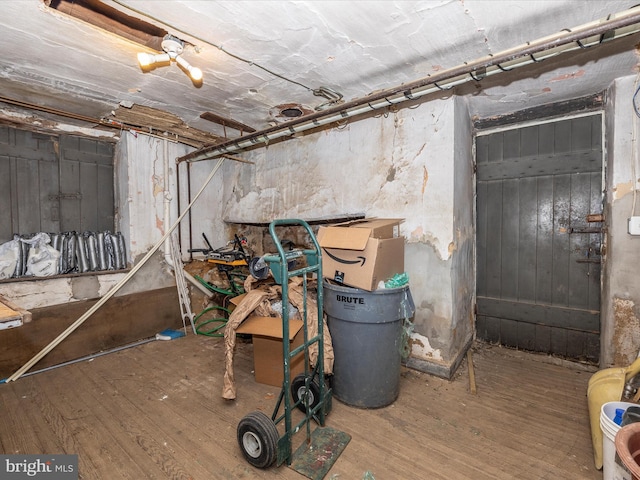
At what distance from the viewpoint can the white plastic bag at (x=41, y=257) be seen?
3105 millimetres

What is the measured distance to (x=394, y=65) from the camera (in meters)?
2.29

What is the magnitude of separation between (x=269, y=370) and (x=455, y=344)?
172 cm

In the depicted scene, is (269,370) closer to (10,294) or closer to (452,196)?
(452,196)

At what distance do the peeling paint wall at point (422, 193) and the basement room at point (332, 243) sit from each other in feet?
0.07

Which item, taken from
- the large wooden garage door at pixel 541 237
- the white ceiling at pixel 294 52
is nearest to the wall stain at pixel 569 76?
the white ceiling at pixel 294 52

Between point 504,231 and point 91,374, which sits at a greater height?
point 504,231

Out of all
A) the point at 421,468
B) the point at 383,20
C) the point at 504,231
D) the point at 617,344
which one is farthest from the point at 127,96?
the point at 617,344

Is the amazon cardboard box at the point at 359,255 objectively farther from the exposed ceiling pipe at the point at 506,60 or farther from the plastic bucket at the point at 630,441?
the plastic bucket at the point at 630,441

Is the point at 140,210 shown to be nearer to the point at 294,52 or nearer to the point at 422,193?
the point at 294,52

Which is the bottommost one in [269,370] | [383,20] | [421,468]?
[421,468]

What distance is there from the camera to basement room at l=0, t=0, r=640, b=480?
1799 mm

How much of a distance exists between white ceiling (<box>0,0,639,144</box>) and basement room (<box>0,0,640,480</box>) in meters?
0.02

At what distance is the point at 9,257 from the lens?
9.82 feet

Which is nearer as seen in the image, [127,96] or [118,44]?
[118,44]
